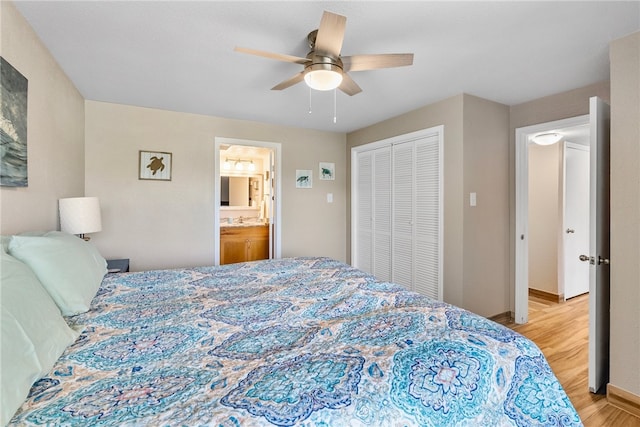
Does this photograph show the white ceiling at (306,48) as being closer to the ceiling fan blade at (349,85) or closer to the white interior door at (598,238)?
the ceiling fan blade at (349,85)

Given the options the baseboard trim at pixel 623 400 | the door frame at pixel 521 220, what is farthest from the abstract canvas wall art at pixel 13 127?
the door frame at pixel 521 220

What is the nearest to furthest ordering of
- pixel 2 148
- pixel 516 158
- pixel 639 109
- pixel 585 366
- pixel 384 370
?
1. pixel 384 370
2. pixel 2 148
3. pixel 639 109
4. pixel 585 366
5. pixel 516 158

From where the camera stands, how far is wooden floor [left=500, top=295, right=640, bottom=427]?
6.05ft

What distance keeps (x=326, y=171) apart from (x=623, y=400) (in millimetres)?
3589

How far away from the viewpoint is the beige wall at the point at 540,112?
2646 millimetres

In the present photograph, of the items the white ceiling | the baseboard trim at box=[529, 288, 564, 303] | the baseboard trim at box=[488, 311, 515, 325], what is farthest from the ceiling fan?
the baseboard trim at box=[529, 288, 564, 303]

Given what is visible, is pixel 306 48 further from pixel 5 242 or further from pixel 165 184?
pixel 165 184

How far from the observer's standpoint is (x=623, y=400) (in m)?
1.89

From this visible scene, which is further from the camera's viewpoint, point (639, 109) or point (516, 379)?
point (639, 109)

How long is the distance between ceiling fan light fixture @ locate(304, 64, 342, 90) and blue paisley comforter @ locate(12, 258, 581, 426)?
4.05ft

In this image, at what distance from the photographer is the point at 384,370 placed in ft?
3.07

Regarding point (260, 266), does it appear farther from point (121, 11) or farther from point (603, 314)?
point (603, 314)

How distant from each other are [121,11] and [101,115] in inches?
75.5

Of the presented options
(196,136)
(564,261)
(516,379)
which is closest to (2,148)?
(196,136)
